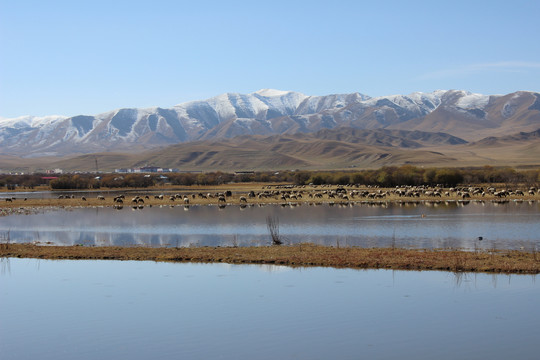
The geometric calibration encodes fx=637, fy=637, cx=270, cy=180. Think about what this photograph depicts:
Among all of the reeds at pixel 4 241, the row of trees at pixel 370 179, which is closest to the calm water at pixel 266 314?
the reeds at pixel 4 241

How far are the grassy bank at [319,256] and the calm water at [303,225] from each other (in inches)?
97.5

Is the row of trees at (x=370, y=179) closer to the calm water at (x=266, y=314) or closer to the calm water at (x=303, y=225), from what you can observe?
the calm water at (x=303, y=225)

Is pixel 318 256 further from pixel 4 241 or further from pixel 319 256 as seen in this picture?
pixel 4 241

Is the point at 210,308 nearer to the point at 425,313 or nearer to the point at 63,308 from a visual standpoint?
the point at 63,308

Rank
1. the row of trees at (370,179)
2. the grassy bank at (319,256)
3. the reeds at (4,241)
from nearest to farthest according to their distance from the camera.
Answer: the grassy bank at (319,256) < the reeds at (4,241) < the row of trees at (370,179)

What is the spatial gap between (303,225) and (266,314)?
66.7 ft

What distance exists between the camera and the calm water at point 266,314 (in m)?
14.1

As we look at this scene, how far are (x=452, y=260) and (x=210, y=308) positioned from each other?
9454 mm

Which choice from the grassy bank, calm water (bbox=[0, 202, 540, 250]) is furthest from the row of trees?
the grassy bank

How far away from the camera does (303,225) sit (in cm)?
3712

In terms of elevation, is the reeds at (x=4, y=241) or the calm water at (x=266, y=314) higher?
the reeds at (x=4, y=241)

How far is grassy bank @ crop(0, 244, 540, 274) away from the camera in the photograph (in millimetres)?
21922

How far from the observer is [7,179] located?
433 feet

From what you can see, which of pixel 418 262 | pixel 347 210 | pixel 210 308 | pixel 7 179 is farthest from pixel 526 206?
pixel 7 179
